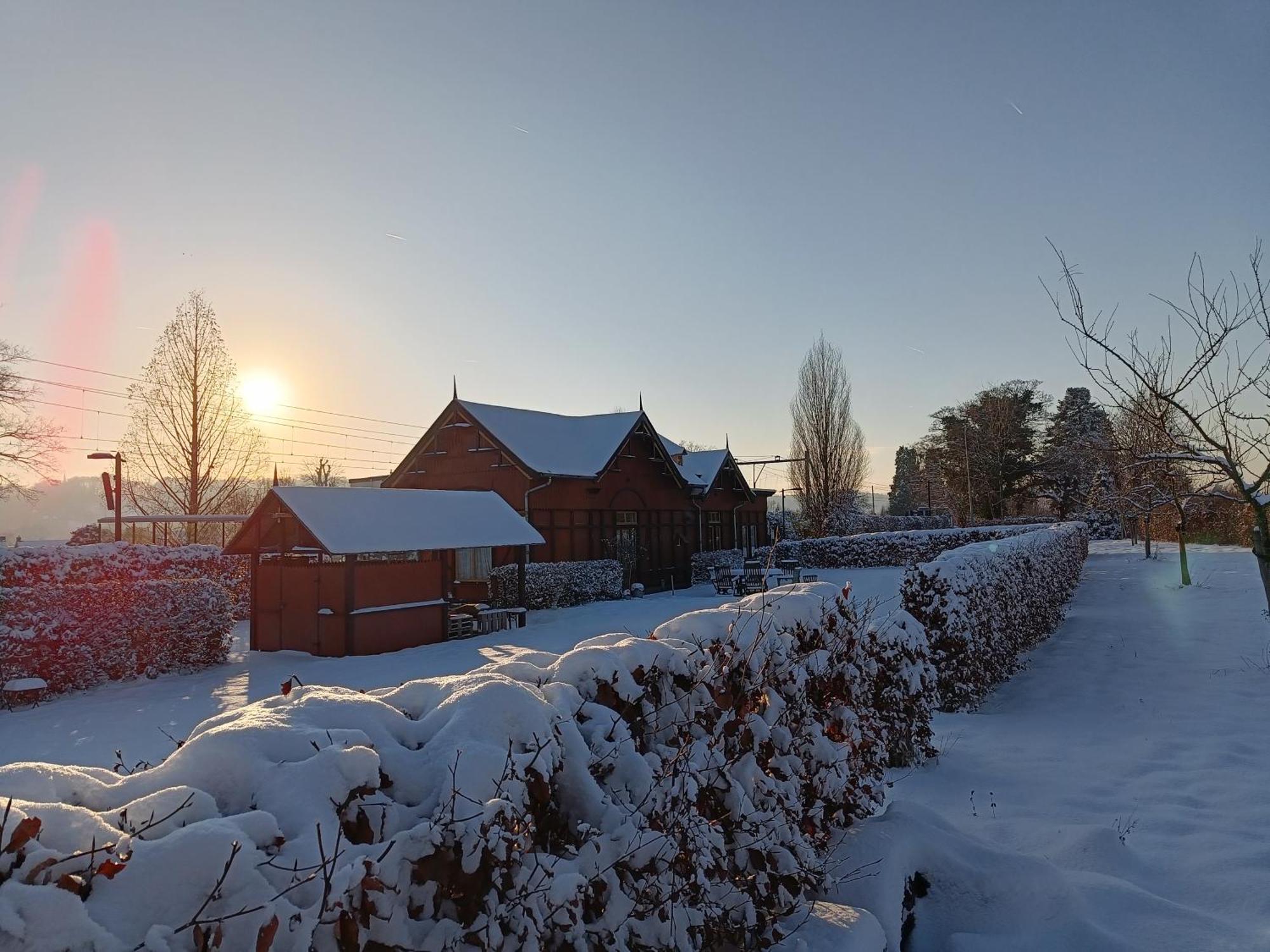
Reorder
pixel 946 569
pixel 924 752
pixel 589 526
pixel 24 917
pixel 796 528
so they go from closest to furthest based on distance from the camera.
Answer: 1. pixel 24 917
2. pixel 924 752
3. pixel 946 569
4. pixel 589 526
5. pixel 796 528

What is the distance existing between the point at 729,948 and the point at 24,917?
2448 millimetres

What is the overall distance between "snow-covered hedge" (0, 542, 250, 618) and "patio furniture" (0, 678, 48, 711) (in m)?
1.87

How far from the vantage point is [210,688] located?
40.4 ft

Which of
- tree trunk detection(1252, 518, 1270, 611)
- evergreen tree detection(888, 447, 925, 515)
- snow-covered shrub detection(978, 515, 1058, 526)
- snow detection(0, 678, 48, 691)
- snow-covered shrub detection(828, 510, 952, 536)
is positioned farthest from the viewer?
evergreen tree detection(888, 447, 925, 515)

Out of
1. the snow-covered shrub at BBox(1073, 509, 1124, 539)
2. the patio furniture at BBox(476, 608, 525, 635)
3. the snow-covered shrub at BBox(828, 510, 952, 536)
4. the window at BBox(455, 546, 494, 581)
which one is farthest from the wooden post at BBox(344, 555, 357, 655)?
the snow-covered shrub at BBox(1073, 509, 1124, 539)

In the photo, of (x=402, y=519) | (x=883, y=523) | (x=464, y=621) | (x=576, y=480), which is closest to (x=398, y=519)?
(x=402, y=519)

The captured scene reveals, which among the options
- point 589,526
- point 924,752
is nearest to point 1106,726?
point 924,752

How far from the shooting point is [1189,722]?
8.25m

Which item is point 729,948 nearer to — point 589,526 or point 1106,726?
point 1106,726

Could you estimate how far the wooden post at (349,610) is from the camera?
14.6m

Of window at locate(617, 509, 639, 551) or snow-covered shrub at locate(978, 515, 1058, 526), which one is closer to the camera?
window at locate(617, 509, 639, 551)

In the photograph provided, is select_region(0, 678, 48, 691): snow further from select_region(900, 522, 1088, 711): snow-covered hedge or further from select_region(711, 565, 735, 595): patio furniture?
select_region(711, 565, 735, 595): patio furniture

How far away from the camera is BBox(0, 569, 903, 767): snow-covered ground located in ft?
29.0

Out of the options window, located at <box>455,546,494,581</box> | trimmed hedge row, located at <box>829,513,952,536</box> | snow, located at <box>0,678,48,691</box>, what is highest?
trimmed hedge row, located at <box>829,513,952,536</box>
